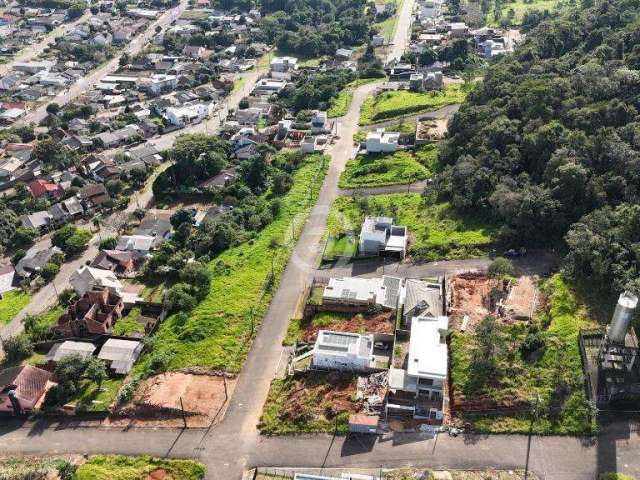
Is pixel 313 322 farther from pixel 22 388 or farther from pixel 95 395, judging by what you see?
pixel 22 388

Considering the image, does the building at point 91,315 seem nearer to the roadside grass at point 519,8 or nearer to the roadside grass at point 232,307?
the roadside grass at point 232,307

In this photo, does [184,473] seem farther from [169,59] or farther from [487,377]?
[169,59]

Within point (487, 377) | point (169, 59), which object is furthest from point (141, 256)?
point (169, 59)

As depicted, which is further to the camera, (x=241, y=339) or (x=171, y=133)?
(x=171, y=133)

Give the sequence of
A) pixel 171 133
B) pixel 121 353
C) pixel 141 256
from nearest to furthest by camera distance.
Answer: pixel 121 353, pixel 141 256, pixel 171 133

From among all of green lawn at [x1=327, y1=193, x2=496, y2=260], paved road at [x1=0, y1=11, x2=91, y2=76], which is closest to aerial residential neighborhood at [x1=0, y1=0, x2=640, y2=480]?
green lawn at [x1=327, y1=193, x2=496, y2=260]

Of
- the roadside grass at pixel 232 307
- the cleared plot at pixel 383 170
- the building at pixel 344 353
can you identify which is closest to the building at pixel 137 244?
the roadside grass at pixel 232 307
